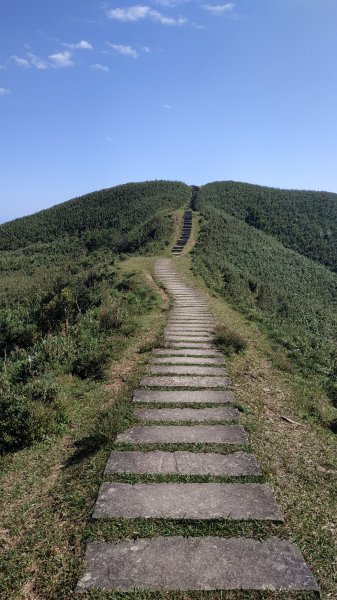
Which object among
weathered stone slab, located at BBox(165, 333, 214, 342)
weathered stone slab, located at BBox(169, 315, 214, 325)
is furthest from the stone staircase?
weathered stone slab, located at BBox(165, 333, 214, 342)

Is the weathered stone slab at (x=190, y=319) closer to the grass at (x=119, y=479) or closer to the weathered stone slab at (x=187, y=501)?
the grass at (x=119, y=479)

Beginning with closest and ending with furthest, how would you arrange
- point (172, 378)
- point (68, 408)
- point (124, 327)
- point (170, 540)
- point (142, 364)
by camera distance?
1. point (170, 540)
2. point (68, 408)
3. point (172, 378)
4. point (142, 364)
5. point (124, 327)

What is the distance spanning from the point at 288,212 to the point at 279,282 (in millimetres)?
37469

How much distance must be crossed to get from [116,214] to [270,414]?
60.4 metres

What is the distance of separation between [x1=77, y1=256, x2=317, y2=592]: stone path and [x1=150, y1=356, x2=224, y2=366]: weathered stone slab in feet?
2.50

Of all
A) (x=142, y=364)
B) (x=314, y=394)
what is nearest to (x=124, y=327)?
(x=142, y=364)

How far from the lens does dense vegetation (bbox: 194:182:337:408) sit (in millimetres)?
13906

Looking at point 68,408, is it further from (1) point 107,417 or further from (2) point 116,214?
(2) point 116,214

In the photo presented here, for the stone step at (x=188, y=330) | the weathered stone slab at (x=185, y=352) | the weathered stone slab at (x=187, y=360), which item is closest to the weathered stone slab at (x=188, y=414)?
the weathered stone slab at (x=187, y=360)

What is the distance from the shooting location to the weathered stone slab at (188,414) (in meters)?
6.72

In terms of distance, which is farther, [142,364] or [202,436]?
[142,364]

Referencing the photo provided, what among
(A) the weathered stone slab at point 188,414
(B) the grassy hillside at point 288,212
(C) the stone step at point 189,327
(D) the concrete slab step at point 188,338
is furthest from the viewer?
(B) the grassy hillside at point 288,212

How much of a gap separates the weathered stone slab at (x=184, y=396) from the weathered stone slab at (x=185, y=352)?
214 cm

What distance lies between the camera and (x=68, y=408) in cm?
734
